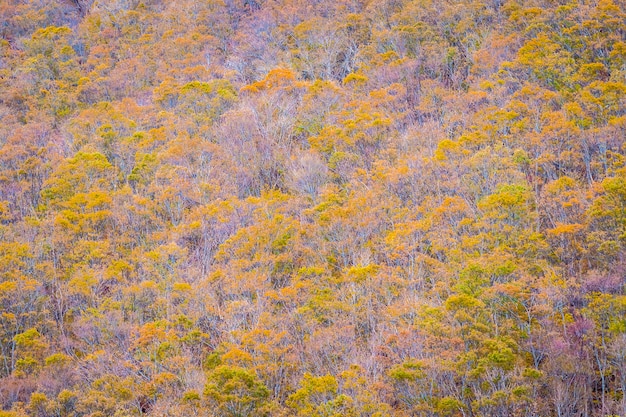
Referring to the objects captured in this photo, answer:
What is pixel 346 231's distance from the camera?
26812 mm

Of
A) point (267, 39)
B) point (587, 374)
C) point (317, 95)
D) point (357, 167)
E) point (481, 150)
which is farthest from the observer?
point (267, 39)

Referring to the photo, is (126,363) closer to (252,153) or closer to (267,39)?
(252,153)

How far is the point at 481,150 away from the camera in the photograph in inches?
1102

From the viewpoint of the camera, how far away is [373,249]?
85.7 ft

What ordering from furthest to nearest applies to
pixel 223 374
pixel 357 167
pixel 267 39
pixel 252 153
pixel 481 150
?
1. pixel 267 39
2. pixel 252 153
3. pixel 357 167
4. pixel 481 150
5. pixel 223 374

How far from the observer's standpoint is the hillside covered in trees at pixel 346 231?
1988 cm

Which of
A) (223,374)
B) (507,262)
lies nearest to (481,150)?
(507,262)

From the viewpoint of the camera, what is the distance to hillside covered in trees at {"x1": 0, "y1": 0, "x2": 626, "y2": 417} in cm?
1988

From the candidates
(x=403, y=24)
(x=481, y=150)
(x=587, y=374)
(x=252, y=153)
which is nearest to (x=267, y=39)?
(x=403, y=24)

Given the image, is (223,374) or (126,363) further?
(126,363)

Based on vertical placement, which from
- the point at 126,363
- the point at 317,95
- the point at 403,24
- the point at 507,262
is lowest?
the point at 126,363

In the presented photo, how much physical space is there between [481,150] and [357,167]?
19.3ft

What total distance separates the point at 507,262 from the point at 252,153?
17.0 metres

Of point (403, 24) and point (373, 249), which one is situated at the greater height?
point (403, 24)
